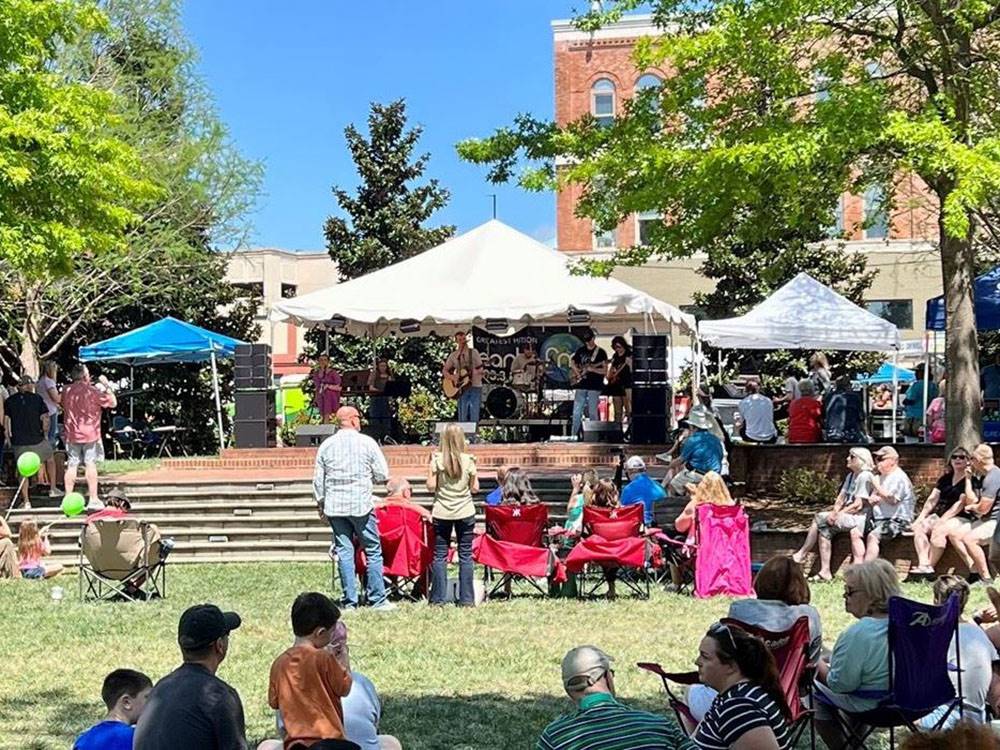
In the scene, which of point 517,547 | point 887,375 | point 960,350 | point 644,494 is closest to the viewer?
point 517,547

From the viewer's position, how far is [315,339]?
34.1 meters

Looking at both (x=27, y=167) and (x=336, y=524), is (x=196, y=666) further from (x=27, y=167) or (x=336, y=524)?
(x=27, y=167)

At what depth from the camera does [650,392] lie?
19.6 metres

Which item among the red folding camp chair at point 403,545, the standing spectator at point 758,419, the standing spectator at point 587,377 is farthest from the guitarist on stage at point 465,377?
the red folding camp chair at point 403,545

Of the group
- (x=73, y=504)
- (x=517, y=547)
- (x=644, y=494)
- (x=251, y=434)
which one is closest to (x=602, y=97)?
(x=251, y=434)

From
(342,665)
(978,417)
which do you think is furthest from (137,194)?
(342,665)

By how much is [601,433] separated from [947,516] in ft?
28.5

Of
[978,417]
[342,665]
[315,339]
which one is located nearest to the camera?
[342,665]

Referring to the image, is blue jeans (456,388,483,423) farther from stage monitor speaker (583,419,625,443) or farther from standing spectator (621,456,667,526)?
standing spectator (621,456,667,526)

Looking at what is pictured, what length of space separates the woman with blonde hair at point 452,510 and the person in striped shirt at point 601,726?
6.60 m

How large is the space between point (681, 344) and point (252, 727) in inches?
1186

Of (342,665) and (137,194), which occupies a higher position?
(137,194)

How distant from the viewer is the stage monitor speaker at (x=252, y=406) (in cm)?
2086

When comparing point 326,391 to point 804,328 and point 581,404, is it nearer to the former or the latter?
point 581,404
